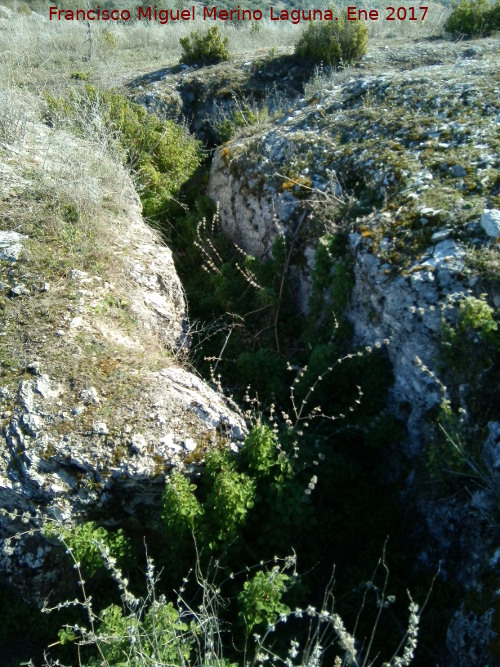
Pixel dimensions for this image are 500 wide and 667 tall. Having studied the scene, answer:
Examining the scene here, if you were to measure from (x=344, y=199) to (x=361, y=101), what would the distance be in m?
2.08

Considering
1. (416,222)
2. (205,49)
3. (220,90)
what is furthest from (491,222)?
(205,49)

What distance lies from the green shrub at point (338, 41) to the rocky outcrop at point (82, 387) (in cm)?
586

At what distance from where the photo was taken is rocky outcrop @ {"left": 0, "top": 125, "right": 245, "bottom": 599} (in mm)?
3691

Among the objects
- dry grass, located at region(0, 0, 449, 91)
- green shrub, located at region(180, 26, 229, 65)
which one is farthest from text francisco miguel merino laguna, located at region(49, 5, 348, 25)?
green shrub, located at region(180, 26, 229, 65)

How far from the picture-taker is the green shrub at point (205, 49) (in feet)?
34.2

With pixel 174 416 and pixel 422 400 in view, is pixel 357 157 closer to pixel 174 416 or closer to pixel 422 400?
pixel 422 400

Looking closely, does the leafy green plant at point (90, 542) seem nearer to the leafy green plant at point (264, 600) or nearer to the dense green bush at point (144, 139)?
the leafy green plant at point (264, 600)

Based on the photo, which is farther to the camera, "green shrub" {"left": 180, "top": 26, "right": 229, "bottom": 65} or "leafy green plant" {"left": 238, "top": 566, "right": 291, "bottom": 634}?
"green shrub" {"left": 180, "top": 26, "right": 229, "bottom": 65}

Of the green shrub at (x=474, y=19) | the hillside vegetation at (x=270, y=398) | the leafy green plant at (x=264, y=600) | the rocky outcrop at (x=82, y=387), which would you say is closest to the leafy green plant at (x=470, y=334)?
the hillside vegetation at (x=270, y=398)

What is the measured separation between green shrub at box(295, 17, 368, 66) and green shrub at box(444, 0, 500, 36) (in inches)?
69.9

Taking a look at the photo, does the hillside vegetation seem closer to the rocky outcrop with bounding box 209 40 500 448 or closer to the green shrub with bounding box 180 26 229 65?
the rocky outcrop with bounding box 209 40 500 448

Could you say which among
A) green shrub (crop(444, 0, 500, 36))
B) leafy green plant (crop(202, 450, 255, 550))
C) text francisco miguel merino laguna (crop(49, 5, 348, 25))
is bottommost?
leafy green plant (crop(202, 450, 255, 550))

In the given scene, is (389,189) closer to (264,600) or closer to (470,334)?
(470,334)

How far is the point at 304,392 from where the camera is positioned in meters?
4.39
